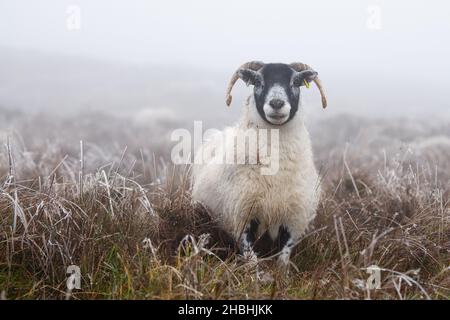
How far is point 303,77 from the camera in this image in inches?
229

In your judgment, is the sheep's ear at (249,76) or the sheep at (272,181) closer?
the sheep at (272,181)

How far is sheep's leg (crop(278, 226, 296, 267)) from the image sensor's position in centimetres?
533

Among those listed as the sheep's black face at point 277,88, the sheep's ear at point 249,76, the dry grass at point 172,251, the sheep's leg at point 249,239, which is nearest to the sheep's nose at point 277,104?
the sheep's black face at point 277,88

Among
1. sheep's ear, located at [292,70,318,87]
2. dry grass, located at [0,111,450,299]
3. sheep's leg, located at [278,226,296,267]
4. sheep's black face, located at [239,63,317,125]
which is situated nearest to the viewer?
dry grass, located at [0,111,450,299]

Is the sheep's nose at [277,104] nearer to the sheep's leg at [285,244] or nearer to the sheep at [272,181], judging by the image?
the sheep at [272,181]

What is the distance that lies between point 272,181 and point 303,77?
1.09 m

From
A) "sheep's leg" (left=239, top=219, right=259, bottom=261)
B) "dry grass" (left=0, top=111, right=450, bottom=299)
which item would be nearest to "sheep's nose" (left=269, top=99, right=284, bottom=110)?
"sheep's leg" (left=239, top=219, right=259, bottom=261)

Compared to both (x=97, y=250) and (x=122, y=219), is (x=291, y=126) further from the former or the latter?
(x=97, y=250)

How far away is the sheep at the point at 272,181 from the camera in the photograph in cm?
540

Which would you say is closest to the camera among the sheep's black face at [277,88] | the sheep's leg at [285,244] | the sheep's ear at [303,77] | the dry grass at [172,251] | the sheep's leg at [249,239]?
the dry grass at [172,251]

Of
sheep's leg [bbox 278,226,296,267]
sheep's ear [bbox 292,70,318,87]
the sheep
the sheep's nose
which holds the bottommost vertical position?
sheep's leg [bbox 278,226,296,267]

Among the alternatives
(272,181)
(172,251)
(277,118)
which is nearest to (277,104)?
(277,118)

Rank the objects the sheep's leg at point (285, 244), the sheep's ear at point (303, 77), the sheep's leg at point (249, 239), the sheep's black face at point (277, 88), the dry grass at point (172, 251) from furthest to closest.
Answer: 1. the sheep's ear at point (303, 77)
2. the sheep's black face at point (277, 88)
3. the sheep's leg at point (285, 244)
4. the sheep's leg at point (249, 239)
5. the dry grass at point (172, 251)

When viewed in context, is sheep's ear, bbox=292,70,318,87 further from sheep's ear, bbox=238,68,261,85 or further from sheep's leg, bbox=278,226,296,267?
sheep's leg, bbox=278,226,296,267
